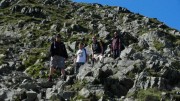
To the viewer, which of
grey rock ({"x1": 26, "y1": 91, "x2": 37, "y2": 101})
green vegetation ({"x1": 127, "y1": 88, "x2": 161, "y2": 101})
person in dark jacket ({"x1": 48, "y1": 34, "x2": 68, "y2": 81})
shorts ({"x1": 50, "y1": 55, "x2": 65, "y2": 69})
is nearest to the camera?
green vegetation ({"x1": 127, "y1": 88, "x2": 161, "y2": 101})

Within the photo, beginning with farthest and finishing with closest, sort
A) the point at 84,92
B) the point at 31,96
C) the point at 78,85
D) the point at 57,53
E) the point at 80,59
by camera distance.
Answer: the point at 80,59
the point at 57,53
the point at 78,85
the point at 84,92
the point at 31,96

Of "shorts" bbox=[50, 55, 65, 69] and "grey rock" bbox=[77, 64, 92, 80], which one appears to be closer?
"grey rock" bbox=[77, 64, 92, 80]

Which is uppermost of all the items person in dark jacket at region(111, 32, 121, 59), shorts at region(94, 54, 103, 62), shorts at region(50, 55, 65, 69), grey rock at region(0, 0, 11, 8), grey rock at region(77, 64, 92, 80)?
grey rock at region(0, 0, 11, 8)

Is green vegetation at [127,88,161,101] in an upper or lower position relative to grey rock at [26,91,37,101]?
upper

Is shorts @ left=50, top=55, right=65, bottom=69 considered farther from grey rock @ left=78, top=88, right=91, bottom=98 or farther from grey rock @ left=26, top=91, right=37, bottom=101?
grey rock @ left=26, top=91, right=37, bottom=101

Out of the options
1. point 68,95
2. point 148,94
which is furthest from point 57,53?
point 148,94

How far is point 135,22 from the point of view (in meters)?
77.6

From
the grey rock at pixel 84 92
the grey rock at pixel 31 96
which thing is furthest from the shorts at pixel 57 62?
the grey rock at pixel 31 96

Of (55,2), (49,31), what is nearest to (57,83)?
(49,31)

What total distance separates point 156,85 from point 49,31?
39.7m

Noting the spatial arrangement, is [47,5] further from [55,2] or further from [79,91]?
[79,91]

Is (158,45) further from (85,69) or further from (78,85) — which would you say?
(78,85)

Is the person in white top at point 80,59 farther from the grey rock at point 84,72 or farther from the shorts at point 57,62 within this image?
the shorts at point 57,62

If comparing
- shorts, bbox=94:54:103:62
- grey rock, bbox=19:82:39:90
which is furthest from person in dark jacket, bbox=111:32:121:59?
grey rock, bbox=19:82:39:90
